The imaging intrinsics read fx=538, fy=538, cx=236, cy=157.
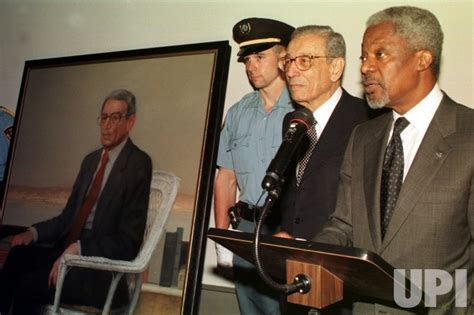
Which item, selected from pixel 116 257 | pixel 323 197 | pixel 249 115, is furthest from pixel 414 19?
pixel 116 257

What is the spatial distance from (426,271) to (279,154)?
1.84 ft

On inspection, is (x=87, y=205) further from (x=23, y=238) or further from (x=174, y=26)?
(x=174, y=26)

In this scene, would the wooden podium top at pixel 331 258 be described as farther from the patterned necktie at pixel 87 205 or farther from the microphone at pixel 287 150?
the patterned necktie at pixel 87 205

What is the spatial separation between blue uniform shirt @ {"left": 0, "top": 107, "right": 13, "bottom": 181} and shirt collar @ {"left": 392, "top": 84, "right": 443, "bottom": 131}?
231cm

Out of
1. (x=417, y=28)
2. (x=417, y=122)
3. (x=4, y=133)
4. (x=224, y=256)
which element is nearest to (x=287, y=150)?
(x=417, y=122)

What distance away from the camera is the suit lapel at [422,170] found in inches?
58.7

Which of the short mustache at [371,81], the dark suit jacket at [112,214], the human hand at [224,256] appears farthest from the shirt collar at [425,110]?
the dark suit jacket at [112,214]

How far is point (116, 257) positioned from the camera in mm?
2404

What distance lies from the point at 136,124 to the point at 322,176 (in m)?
1.02

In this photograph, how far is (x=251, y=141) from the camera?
2271 millimetres

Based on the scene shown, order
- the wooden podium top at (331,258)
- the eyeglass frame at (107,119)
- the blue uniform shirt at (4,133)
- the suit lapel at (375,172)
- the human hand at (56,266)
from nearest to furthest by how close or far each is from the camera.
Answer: the wooden podium top at (331,258) < the suit lapel at (375,172) < the human hand at (56,266) < the eyeglass frame at (107,119) < the blue uniform shirt at (4,133)

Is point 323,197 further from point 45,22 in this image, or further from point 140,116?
point 45,22

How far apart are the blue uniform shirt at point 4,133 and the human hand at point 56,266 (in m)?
0.75

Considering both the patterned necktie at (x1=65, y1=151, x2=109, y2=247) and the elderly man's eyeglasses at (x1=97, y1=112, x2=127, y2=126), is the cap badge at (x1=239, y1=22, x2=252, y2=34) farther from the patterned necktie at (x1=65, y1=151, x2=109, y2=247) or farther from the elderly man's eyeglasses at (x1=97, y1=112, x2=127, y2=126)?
the patterned necktie at (x1=65, y1=151, x2=109, y2=247)
